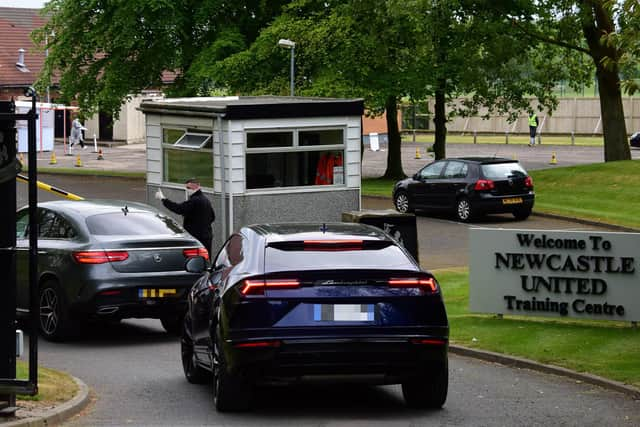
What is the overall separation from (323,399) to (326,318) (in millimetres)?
1618

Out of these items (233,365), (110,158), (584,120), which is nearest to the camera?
(233,365)

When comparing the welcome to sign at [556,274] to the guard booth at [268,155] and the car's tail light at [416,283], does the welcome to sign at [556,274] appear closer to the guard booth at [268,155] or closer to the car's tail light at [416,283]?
the car's tail light at [416,283]

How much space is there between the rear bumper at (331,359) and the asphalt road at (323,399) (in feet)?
1.41

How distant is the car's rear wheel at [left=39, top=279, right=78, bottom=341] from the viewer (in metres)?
15.5

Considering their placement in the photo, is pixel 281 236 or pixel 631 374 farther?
pixel 631 374

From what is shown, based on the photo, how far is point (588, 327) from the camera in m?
15.7

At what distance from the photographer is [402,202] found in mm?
36406

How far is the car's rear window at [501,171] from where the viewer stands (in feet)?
112

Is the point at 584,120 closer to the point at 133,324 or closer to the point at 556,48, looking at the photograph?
the point at 556,48

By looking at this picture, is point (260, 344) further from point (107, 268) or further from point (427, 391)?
point (107, 268)

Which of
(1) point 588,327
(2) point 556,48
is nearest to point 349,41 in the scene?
(2) point 556,48

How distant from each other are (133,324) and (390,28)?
83.9 feet

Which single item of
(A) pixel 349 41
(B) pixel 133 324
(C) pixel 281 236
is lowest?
(B) pixel 133 324

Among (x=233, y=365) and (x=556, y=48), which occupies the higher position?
(x=556, y=48)
